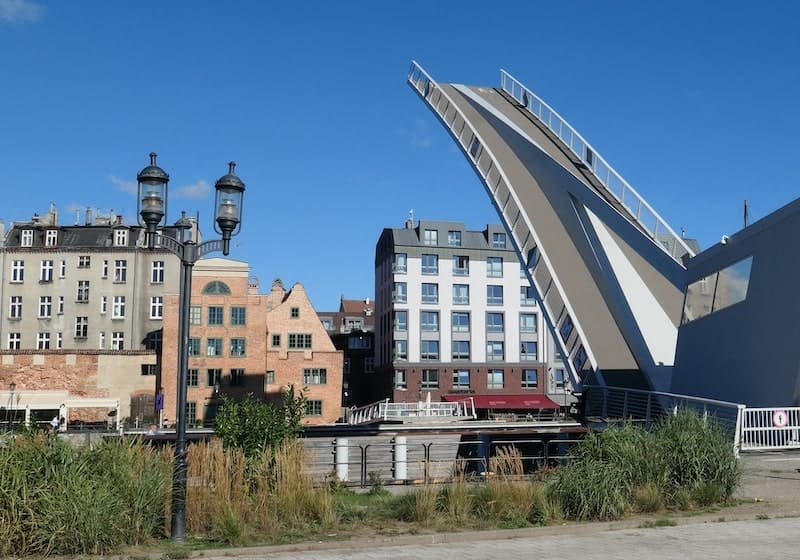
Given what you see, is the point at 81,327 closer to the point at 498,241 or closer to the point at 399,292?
the point at 399,292

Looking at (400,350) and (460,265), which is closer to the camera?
(400,350)

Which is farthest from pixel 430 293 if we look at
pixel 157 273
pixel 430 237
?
pixel 157 273

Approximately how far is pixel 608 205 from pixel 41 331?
4812 centimetres

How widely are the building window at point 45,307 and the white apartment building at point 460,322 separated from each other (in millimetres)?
29000

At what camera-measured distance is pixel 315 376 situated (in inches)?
2506

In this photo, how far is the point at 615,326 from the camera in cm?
3372

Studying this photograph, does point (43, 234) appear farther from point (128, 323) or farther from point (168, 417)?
→ point (168, 417)

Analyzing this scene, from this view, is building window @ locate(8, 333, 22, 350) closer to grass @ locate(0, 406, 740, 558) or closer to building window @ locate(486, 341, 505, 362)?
building window @ locate(486, 341, 505, 362)

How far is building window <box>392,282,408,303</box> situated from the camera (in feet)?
254

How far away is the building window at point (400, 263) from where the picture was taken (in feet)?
255

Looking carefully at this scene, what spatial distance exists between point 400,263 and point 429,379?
36.2 feet

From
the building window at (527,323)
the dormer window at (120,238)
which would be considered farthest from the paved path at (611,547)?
the building window at (527,323)

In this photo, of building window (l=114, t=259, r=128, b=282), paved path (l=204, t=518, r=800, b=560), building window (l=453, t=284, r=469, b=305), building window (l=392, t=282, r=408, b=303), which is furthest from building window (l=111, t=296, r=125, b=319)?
paved path (l=204, t=518, r=800, b=560)

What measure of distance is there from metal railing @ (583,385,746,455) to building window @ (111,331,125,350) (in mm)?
41879
